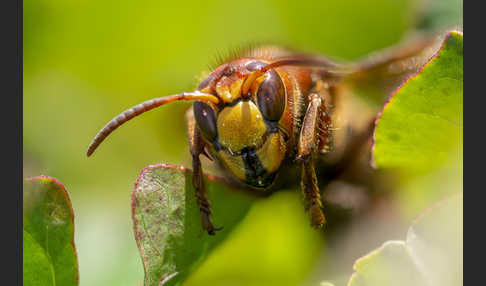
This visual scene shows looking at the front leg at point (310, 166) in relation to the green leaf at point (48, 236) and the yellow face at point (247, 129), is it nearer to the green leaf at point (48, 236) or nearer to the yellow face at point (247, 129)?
the yellow face at point (247, 129)

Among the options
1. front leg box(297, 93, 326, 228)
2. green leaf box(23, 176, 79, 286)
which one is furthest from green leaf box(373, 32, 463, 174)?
green leaf box(23, 176, 79, 286)

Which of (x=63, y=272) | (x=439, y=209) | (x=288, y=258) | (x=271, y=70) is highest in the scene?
(x=271, y=70)

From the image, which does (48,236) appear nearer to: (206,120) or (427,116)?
(206,120)

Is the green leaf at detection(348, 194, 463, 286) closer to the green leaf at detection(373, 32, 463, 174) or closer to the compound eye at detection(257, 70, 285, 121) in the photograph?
the green leaf at detection(373, 32, 463, 174)

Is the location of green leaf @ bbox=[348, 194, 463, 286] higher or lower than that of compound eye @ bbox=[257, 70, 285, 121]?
lower

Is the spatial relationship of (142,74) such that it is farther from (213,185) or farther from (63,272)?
(63,272)

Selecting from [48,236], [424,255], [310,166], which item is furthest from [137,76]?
[424,255]

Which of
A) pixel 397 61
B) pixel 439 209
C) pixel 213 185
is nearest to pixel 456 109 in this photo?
pixel 439 209
